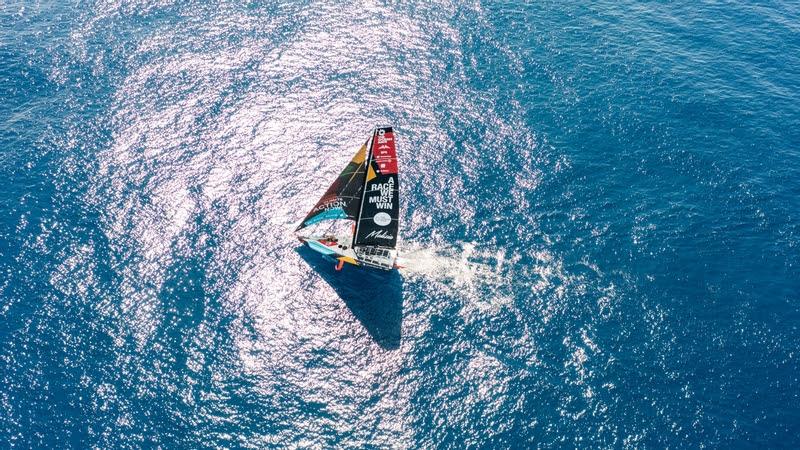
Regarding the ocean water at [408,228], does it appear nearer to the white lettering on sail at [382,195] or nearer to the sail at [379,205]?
the sail at [379,205]

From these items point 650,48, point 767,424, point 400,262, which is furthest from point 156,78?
point 767,424

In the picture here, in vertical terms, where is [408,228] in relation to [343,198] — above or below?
below

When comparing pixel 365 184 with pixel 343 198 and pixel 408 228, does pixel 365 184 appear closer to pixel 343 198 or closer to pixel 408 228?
pixel 343 198

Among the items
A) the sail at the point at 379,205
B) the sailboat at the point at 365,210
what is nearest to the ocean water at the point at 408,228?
the sailboat at the point at 365,210

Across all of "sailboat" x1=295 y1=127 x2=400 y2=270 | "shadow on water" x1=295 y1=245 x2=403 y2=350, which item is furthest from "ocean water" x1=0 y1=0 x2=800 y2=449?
"sailboat" x1=295 y1=127 x2=400 y2=270

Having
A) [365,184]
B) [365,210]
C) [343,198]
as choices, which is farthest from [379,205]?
[343,198]

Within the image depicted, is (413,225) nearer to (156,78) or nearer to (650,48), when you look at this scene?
(156,78)

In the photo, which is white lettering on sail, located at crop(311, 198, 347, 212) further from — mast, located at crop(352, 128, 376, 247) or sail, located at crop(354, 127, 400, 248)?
sail, located at crop(354, 127, 400, 248)
